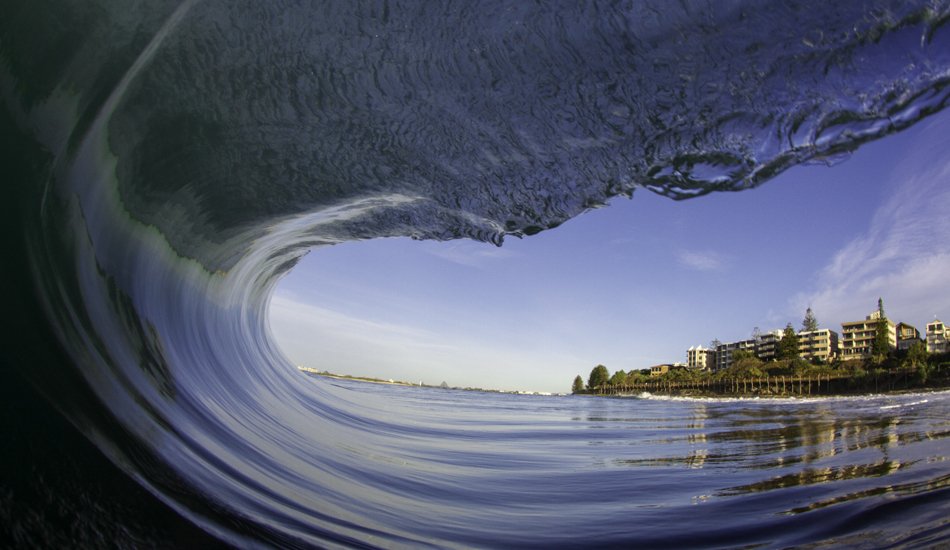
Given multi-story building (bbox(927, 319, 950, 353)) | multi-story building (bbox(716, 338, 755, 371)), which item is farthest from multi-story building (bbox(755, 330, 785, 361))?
multi-story building (bbox(927, 319, 950, 353))

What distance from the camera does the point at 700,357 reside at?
99688 millimetres

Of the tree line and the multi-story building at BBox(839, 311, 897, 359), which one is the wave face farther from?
the multi-story building at BBox(839, 311, 897, 359)

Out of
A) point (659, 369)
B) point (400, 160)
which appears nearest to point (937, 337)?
point (659, 369)

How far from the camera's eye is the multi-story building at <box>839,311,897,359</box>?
51719 mm

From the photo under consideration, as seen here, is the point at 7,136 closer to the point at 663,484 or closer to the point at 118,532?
the point at 118,532

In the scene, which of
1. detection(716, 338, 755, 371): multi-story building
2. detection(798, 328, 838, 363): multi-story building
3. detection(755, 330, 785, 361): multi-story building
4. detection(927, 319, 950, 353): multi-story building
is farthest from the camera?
detection(716, 338, 755, 371): multi-story building

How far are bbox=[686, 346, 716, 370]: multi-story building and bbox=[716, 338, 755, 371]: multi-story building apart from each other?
1.73 m

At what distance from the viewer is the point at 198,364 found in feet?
9.43

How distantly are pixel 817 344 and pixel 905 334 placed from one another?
16.6m

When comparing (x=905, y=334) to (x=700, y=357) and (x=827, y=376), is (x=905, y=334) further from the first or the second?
(x=700, y=357)

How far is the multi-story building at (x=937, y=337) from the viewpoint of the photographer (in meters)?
41.1

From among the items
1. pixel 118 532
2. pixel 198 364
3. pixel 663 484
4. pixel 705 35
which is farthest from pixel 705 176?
pixel 198 364

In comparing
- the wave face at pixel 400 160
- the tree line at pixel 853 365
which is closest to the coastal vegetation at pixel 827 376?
the tree line at pixel 853 365

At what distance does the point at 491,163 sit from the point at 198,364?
7.49 feet
